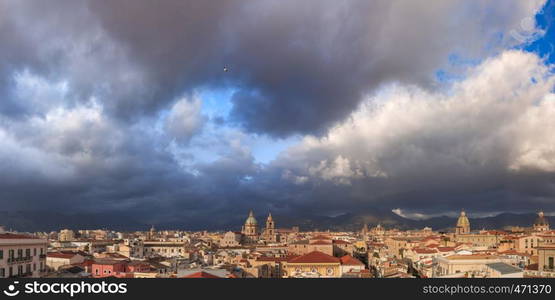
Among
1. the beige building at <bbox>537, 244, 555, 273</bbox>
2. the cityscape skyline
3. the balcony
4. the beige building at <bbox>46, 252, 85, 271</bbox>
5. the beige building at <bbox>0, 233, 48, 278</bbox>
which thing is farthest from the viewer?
the beige building at <bbox>46, 252, 85, 271</bbox>

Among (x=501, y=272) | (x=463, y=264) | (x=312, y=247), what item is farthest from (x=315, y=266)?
(x=312, y=247)

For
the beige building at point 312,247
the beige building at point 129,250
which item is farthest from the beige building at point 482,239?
the beige building at point 129,250

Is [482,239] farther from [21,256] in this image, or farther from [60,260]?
[21,256]

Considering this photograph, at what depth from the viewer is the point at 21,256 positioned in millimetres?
53094

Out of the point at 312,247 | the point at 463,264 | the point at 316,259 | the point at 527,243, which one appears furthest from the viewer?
the point at 527,243

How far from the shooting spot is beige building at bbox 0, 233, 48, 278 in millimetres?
49250

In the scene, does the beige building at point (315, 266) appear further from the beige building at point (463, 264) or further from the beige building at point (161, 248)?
the beige building at point (161, 248)

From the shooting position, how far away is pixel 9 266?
50125 mm

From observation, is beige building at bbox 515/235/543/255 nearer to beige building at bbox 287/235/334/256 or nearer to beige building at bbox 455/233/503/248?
beige building at bbox 455/233/503/248

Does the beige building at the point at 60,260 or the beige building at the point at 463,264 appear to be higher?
the beige building at the point at 463,264

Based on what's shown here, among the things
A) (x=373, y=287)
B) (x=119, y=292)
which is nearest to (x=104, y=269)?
(x=119, y=292)

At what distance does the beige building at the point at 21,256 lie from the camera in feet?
162

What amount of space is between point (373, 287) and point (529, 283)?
11317 millimetres

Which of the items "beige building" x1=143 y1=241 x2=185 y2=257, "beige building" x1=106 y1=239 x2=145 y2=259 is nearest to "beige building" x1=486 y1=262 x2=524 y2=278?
"beige building" x1=106 y1=239 x2=145 y2=259
